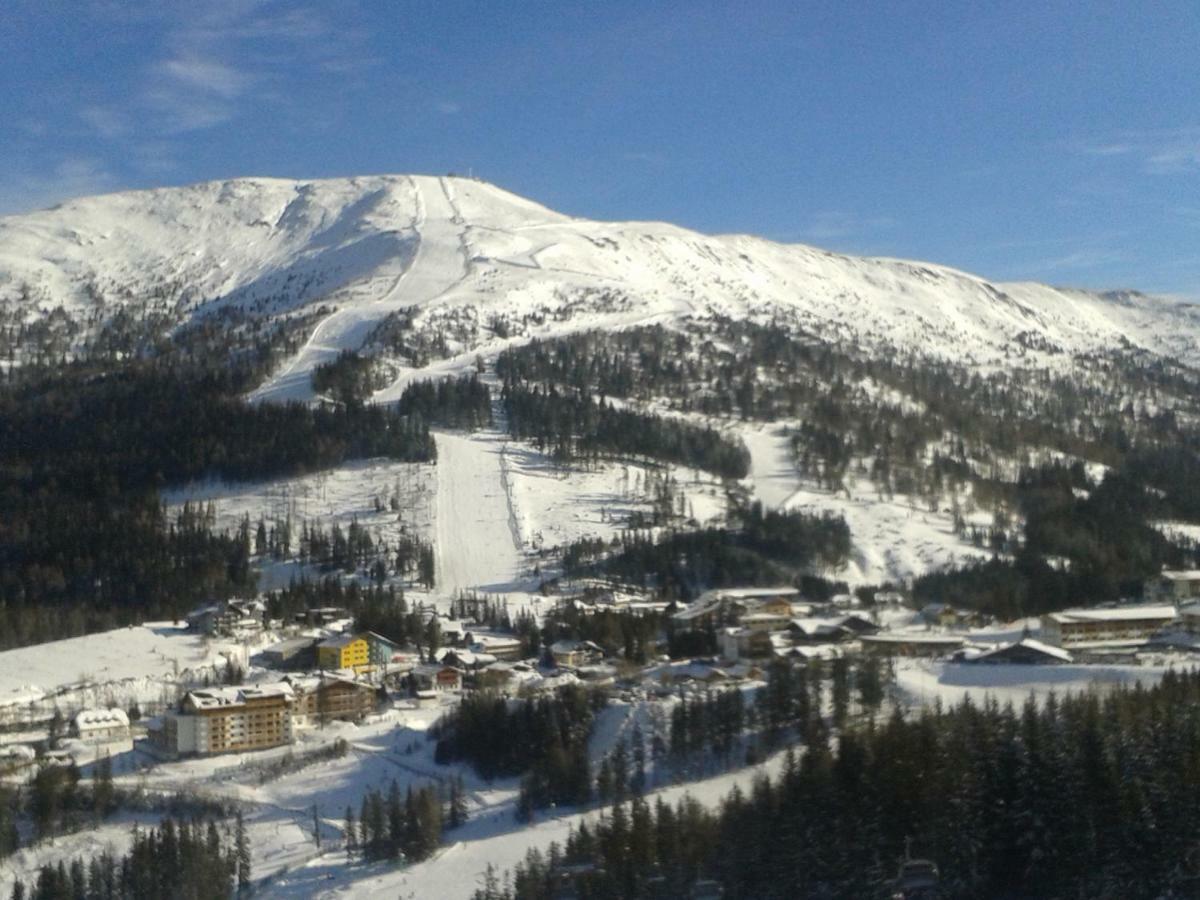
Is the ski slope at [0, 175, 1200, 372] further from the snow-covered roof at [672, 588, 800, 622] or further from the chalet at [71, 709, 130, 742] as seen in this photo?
the chalet at [71, 709, 130, 742]

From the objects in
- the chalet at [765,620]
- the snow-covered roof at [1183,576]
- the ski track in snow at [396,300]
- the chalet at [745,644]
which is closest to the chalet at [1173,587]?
the snow-covered roof at [1183,576]

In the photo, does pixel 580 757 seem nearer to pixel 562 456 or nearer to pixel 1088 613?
pixel 1088 613

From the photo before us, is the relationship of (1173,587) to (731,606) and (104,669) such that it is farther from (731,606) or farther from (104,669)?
(104,669)

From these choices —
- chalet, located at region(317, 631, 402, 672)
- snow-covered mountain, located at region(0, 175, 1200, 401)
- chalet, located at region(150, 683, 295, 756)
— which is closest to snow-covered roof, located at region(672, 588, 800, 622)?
chalet, located at region(317, 631, 402, 672)

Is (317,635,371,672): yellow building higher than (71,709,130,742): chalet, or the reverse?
(317,635,371,672): yellow building

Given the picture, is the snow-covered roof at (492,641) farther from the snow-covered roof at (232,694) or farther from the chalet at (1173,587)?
the chalet at (1173,587)

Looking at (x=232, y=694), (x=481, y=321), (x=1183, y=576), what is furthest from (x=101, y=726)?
(x=481, y=321)
